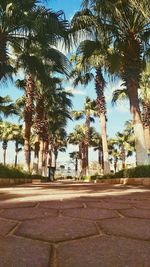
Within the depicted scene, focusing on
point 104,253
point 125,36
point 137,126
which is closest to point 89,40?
point 125,36

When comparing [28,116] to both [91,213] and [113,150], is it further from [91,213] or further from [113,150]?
[113,150]

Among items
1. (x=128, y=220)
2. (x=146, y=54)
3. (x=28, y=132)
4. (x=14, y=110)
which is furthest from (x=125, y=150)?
(x=128, y=220)

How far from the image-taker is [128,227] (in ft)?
8.29

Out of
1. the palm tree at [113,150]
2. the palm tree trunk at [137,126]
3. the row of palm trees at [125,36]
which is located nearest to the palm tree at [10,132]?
the palm tree at [113,150]

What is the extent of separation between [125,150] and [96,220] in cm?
5881

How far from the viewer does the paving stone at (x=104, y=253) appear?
63.6 inches

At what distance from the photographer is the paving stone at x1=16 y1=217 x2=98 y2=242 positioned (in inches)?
85.7

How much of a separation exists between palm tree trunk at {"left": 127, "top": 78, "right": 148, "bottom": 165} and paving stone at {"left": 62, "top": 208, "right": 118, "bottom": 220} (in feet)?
29.4

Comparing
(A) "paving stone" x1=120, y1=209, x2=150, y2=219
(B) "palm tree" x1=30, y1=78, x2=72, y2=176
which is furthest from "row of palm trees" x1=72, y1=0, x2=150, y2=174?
(A) "paving stone" x1=120, y1=209, x2=150, y2=219

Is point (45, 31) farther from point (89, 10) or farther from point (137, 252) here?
point (137, 252)

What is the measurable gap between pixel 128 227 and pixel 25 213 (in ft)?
3.75

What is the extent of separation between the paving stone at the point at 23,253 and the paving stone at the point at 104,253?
9cm

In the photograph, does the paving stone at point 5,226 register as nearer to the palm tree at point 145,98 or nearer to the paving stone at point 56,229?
the paving stone at point 56,229

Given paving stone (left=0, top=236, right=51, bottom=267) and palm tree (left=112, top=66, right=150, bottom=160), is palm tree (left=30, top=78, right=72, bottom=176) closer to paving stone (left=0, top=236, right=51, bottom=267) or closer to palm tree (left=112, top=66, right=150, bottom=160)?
palm tree (left=112, top=66, right=150, bottom=160)
